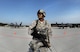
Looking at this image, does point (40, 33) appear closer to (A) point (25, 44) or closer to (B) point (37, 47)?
(B) point (37, 47)

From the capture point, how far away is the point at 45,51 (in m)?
4.74

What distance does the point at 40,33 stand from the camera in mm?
4828

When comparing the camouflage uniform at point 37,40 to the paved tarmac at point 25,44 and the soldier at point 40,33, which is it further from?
the paved tarmac at point 25,44

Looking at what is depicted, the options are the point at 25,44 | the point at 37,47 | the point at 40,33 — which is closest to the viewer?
the point at 37,47

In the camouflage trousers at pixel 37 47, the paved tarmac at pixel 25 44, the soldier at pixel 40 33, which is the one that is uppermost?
the soldier at pixel 40 33

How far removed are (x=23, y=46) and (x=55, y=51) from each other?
156 centimetres

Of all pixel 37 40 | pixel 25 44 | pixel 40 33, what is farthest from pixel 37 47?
pixel 25 44

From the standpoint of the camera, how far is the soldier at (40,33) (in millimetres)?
4766

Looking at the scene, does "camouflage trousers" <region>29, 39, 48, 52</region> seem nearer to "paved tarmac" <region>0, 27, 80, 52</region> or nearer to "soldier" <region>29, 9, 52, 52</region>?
"soldier" <region>29, 9, 52, 52</region>

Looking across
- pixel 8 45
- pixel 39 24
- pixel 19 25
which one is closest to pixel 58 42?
pixel 8 45

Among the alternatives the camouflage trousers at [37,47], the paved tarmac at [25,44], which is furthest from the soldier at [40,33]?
the paved tarmac at [25,44]

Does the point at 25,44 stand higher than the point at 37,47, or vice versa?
the point at 37,47

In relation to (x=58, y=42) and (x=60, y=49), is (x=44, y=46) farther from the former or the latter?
(x=58, y=42)

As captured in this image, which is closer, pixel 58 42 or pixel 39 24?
pixel 39 24
